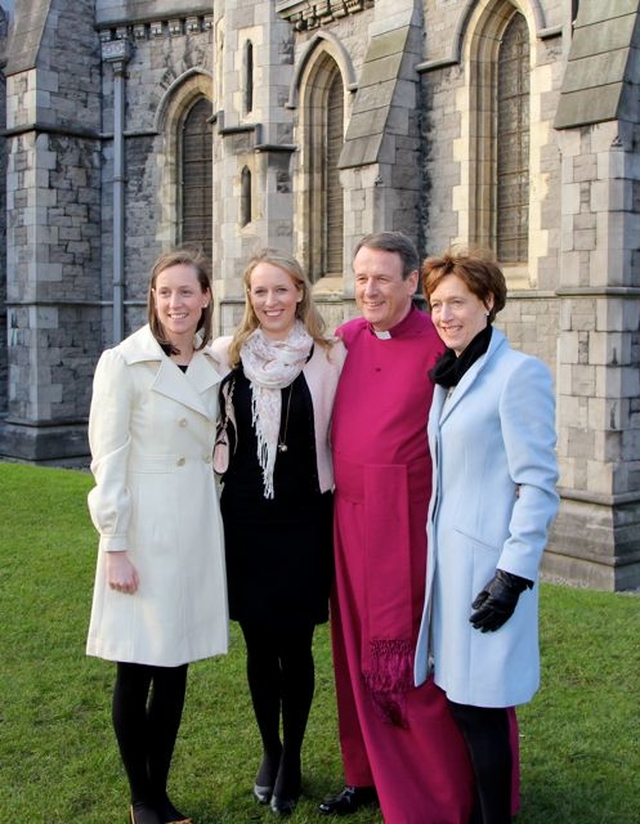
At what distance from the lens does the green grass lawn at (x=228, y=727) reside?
4234 mm

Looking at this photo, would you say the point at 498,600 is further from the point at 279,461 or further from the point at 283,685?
the point at 283,685

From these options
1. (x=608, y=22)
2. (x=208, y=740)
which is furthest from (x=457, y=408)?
(x=608, y=22)

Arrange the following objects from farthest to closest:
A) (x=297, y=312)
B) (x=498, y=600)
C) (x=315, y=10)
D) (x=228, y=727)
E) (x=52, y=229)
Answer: (x=52, y=229), (x=315, y=10), (x=228, y=727), (x=297, y=312), (x=498, y=600)

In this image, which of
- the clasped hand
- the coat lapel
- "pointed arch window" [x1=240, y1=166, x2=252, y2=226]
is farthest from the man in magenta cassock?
"pointed arch window" [x1=240, y1=166, x2=252, y2=226]

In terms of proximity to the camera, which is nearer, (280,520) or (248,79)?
(280,520)

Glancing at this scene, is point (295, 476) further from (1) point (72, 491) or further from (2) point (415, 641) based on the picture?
(1) point (72, 491)

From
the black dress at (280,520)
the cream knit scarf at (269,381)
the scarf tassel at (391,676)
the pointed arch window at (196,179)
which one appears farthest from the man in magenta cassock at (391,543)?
the pointed arch window at (196,179)

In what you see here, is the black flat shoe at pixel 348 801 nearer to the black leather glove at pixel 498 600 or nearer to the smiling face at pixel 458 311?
the black leather glove at pixel 498 600

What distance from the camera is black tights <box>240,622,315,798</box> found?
12.9ft

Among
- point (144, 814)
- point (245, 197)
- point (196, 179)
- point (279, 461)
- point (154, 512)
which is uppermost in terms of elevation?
point (196, 179)

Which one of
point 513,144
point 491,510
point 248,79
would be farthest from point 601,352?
point 248,79

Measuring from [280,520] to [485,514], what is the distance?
895 millimetres

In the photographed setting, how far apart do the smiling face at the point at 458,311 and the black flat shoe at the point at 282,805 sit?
202 centimetres

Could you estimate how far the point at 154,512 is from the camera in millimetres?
3646
